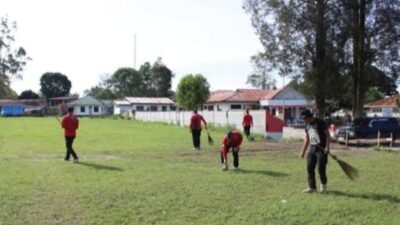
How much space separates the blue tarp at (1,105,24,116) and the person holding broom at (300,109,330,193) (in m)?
103

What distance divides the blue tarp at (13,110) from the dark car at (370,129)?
8941 cm

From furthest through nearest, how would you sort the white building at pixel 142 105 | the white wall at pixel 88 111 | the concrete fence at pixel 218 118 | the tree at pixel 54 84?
the tree at pixel 54 84 < the white wall at pixel 88 111 < the white building at pixel 142 105 < the concrete fence at pixel 218 118

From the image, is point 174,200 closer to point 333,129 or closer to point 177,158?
point 177,158

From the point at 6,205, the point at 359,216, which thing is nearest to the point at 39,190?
the point at 6,205

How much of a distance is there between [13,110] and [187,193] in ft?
347

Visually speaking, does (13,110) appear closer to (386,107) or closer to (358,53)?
(386,107)

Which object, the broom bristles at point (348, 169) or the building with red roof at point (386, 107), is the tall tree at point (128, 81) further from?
the broom bristles at point (348, 169)

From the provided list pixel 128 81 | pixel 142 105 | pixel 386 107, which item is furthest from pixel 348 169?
pixel 128 81

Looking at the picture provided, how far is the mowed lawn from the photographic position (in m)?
8.59

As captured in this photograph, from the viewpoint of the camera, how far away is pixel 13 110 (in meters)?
110

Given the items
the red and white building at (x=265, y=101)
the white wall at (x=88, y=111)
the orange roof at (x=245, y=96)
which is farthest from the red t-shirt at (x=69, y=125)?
the white wall at (x=88, y=111)

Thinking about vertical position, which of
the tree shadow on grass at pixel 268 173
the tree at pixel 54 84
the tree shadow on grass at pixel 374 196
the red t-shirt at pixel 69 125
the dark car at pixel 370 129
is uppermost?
the tree at pixel 54 84

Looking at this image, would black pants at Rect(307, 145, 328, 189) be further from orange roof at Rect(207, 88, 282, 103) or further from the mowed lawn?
orange roof at Rect(207, 88, 282, 103)

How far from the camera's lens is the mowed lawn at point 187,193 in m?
8.59
